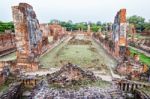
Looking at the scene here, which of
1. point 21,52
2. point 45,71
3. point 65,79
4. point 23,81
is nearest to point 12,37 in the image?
point 21,52

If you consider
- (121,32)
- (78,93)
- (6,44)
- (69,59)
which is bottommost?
(78,93)

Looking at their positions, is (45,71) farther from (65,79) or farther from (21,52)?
(65,79)

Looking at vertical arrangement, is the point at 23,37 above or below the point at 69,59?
above

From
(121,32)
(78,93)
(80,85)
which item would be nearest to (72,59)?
(121,32)

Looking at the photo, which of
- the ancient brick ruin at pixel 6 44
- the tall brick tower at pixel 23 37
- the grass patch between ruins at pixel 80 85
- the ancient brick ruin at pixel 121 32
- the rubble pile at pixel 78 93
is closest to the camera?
the rubble pile at pixel 78 93

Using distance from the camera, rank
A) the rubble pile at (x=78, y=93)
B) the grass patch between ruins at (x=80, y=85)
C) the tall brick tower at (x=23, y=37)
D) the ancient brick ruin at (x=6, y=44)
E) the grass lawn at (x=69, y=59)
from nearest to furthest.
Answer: the rubble pile at (x=78, y=93)
the grass patch between ruins at (x=80, y=85)
the tall brick tower at (x=23, y=37)
the grass lawn at (x=69, y=59)
the ancient brick ruin at (x=6, y=44)

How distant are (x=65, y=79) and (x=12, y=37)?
51.0 ft

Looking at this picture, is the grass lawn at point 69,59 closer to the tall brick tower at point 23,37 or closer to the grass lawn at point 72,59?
the grass lawn at point 72,59

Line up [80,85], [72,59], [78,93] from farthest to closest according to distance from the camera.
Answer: [72,59], [80,85], [78,93]

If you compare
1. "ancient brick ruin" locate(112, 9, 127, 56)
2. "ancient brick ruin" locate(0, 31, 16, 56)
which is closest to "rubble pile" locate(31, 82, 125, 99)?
"ancient brick ruin" locate(112, 9, 127, 56)

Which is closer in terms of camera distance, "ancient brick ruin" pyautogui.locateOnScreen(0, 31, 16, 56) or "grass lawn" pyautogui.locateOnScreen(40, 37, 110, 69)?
"grass lawn" pyautogui.locateOnScreen(40, 37, 110, 69)

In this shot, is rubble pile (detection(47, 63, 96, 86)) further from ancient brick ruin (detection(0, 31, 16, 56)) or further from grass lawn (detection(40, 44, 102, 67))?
ancient brick ruin (detection(0, 31, 16, 56))

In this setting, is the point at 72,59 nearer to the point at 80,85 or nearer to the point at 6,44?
the point at 80,85

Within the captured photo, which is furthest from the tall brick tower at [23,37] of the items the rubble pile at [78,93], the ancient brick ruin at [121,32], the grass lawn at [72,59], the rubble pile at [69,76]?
the ancient brick ruin at [121,32]
